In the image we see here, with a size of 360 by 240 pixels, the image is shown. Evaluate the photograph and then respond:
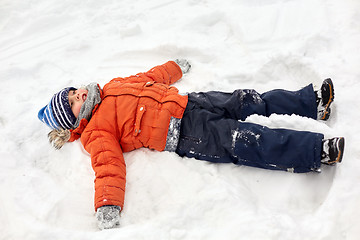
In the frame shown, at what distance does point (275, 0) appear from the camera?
309cm

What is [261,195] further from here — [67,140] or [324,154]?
[67,140]

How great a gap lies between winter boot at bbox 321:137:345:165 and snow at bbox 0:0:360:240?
11cm

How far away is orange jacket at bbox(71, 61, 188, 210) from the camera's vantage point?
1911 millimetres

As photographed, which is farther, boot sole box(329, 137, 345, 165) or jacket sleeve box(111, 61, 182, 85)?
jacket sleeve box(111, 61, 182, 85)

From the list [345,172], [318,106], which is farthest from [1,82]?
[345,172]

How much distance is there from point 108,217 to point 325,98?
5.20 feet

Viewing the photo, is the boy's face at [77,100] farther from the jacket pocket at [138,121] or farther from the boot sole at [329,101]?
the boot sole at [329,101]

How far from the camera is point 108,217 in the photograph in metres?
1.70

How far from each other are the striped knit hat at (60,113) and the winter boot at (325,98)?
1.74 meters

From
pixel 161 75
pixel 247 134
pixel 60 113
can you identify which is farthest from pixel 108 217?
pixel 161 75

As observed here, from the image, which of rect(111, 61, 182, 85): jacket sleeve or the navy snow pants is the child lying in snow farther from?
rect(111, 61, 182, 85): jacket sleeve

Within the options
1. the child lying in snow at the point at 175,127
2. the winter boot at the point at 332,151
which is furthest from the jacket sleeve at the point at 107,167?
the winter boot at the point at 332,151

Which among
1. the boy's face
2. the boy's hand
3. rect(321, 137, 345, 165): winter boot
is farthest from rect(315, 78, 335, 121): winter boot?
the boy's face

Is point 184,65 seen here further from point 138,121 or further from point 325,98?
point 325,98
